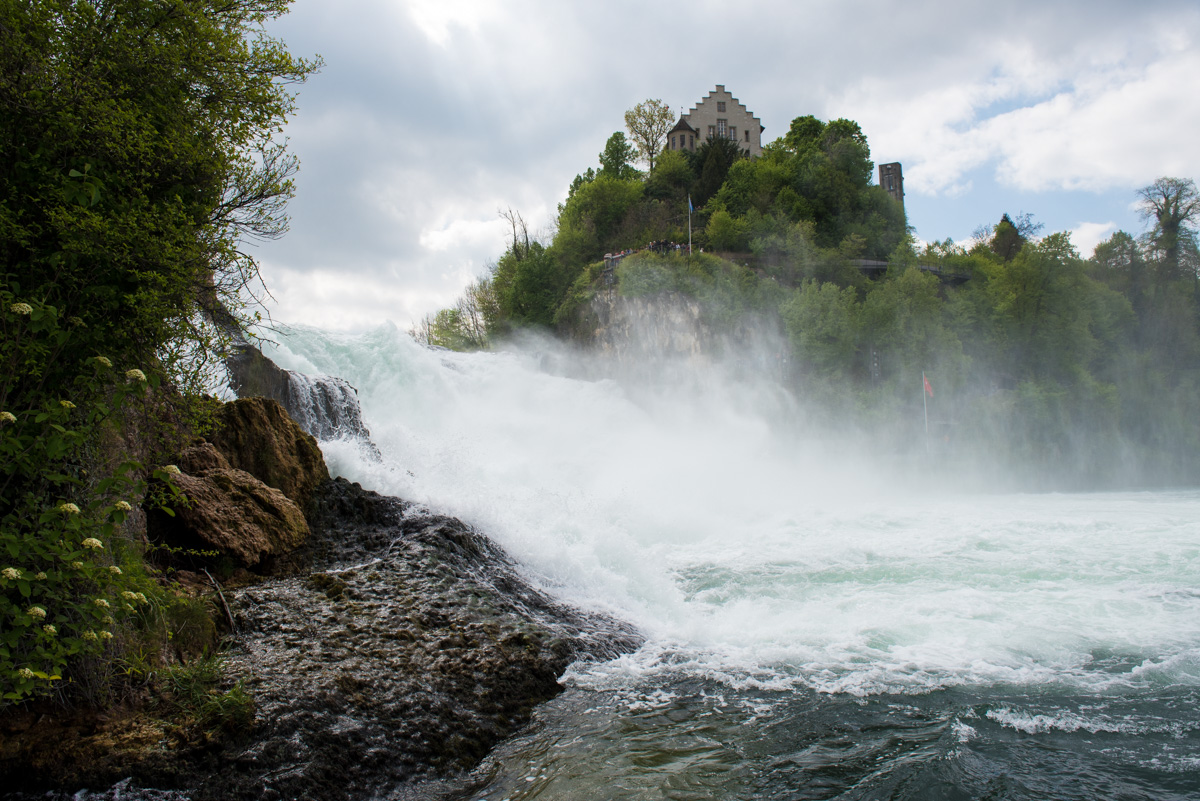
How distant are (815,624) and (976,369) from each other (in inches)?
1266

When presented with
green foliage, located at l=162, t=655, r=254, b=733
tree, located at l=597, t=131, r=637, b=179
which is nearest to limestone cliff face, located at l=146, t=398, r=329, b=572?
green foliage, located at l=162, t=655, r=254, b=733

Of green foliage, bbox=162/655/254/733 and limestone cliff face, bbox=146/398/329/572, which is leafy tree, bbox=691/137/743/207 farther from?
green foliage, bbox=162/655/254/733

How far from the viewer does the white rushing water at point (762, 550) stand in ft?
23.8

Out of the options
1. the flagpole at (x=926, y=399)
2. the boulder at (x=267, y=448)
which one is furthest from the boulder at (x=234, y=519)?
the flagpole at (x=926, y=399)

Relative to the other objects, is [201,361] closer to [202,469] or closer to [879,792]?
[202,469]

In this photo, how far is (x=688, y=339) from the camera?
32.8 m

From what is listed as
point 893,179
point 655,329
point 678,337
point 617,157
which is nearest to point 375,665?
point 678,337

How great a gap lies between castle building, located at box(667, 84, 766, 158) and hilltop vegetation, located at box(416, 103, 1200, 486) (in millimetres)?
14856

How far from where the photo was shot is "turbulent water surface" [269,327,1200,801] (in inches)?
191

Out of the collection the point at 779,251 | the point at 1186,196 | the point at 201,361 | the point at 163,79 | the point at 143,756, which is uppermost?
the point at 1186,196

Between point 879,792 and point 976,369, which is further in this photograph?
point 976,369

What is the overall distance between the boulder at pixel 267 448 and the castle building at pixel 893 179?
5786 cm

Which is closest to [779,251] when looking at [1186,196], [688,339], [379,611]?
[688,339]

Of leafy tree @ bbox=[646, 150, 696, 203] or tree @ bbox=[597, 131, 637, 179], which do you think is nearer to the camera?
leafy tree @ bbox=[646, 150, 696, 203]
